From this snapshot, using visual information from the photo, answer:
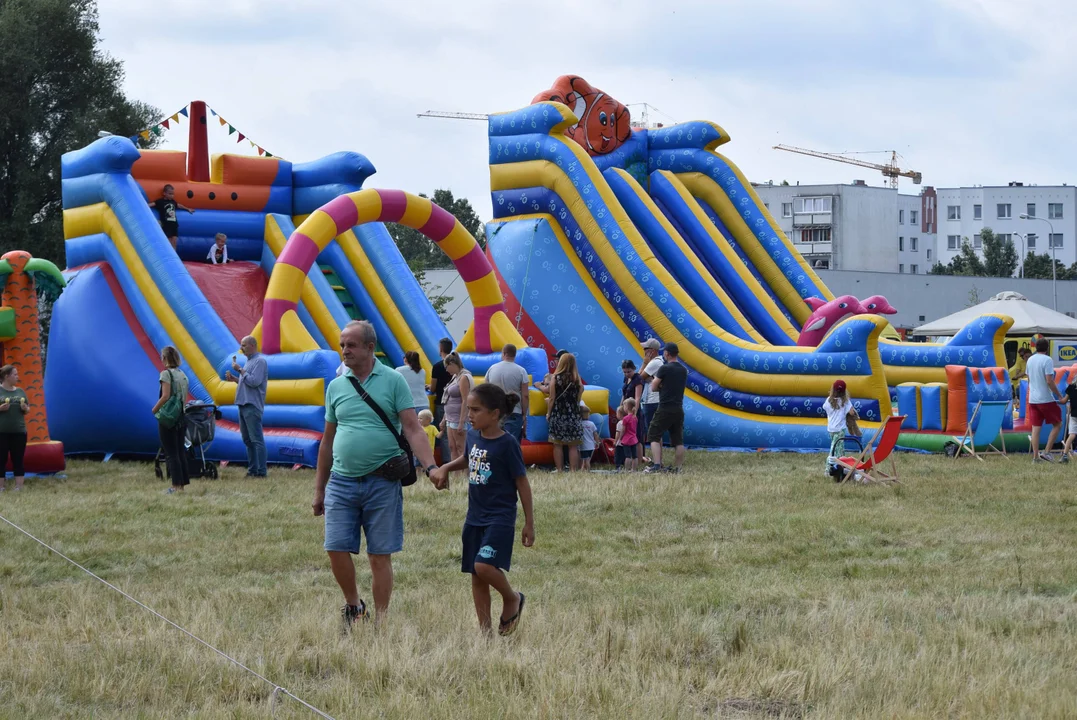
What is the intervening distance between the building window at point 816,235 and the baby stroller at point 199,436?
58722mm

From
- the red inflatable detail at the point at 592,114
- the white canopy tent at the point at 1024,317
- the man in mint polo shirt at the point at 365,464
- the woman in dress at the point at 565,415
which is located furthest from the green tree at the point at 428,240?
the man in mint polo shirt at the point at 365,464

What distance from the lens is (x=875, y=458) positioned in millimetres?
10914

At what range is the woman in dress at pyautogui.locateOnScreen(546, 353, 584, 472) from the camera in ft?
39.4

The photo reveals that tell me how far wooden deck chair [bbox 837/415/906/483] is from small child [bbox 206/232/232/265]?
7.87 metres

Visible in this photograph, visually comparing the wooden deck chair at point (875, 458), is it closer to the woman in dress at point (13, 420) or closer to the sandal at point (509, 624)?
the sandal at point (509, 624)

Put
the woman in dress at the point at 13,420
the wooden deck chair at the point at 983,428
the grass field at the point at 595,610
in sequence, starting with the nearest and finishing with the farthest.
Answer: the grass field at the point at 595,610 → the woman in dress at the point at 13,420 → the wooden deck chair at the point at 983,428

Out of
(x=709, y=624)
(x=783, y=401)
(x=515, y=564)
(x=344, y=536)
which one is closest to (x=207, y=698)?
(x=344, y=536)

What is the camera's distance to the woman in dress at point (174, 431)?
10.5 meters

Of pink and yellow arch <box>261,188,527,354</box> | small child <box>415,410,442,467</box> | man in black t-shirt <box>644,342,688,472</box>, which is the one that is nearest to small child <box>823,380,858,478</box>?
man in black t-shirt <box>644,342,688,472</box>

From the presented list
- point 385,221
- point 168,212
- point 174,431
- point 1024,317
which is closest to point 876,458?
point 385,221

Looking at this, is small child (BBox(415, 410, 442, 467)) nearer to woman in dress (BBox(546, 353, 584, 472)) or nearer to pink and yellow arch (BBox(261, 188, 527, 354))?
woman in dress (BBox(546, 353, 584, 472))

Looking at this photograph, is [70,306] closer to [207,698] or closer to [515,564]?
[515,564]

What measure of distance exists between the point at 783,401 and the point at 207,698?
10.4m

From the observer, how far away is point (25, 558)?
741cm
